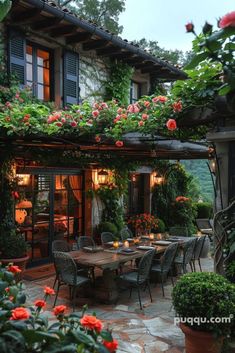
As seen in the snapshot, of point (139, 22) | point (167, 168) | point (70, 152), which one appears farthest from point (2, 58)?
point (139, 22)

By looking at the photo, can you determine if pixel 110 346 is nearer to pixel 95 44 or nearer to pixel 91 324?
pixel 91 324

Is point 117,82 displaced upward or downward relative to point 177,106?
upward

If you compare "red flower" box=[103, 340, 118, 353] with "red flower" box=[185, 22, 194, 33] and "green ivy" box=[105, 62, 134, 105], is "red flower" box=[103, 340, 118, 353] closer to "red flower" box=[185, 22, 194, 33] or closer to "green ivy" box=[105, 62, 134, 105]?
"red flower" box=[185, 22, 194, 33]

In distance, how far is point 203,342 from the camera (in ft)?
10.8

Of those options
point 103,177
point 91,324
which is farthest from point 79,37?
point 91,324

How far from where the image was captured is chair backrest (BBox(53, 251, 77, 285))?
5297mm

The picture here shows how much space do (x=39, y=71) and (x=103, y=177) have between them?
10.6 ft

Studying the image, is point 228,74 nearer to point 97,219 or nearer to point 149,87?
point 97,219

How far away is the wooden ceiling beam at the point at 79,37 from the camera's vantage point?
7.73m

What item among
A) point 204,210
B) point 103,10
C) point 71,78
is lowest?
point 204,210

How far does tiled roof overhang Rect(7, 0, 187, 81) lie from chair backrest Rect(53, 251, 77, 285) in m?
4.52

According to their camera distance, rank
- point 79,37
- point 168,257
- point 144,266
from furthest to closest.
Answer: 1. point 79,37
2. point 168,257
3. point 144,266

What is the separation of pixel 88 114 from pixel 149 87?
20.4 ft

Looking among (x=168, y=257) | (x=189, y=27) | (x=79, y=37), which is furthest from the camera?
(x=79, y=37)
